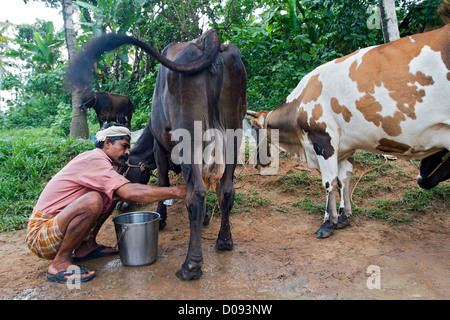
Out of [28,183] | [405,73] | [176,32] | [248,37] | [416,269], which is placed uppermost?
[176,32]

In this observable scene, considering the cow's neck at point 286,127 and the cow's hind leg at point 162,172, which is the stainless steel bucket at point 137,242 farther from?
the cow's neck at point 286,127

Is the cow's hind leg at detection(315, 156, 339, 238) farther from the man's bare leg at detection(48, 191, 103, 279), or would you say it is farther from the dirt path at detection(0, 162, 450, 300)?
the man's bare leg at detection(48, 191, 103, 279)

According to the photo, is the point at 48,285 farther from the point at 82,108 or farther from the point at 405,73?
the point at 82,108

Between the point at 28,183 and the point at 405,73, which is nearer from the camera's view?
the point at 405,73

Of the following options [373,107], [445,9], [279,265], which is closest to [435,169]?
[373,107]

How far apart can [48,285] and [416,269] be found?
10.4ft

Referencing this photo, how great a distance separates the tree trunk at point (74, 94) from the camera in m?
6.64

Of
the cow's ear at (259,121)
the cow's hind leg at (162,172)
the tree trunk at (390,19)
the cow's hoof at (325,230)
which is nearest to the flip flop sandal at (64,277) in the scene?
the cow's hind leg at (162,172)

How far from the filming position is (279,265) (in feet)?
10.3

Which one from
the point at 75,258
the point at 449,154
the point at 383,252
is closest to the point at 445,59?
the point at 449,154

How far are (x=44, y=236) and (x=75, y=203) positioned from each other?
0.39 metres

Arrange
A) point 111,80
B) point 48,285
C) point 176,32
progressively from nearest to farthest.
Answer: point 48,285 < point 176,32 < point 111,80

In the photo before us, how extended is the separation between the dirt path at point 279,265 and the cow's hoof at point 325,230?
6 cm

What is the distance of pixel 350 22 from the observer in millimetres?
7258
